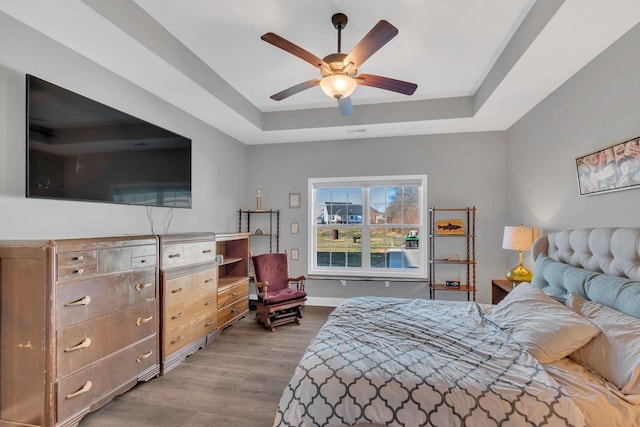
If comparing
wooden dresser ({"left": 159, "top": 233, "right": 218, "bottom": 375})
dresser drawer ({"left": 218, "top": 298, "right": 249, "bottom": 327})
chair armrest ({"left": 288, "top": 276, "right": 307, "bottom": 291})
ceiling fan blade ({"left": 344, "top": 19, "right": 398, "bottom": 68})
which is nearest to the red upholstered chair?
chair armrest ({"left": 288, "top": 276, "right": 307, "bottom": 291})

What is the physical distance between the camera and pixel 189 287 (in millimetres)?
3156

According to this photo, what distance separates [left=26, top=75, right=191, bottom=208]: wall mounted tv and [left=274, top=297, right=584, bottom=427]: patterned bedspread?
2112 mm

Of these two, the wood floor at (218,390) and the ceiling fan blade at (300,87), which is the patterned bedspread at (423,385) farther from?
the ceiling fan blade at (300,87)

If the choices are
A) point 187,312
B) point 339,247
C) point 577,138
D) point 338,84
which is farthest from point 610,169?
point 187,312

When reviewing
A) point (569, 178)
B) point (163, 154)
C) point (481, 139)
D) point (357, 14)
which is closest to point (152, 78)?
point (163, 154)

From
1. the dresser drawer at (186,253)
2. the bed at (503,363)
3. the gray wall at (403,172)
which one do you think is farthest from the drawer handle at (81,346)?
the gray wall at (403,172)

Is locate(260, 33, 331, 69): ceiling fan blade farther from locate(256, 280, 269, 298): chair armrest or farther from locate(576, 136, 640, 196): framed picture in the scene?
locate(256, 280, 269, 298): chair armrest

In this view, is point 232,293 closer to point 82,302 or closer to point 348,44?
point 82,302

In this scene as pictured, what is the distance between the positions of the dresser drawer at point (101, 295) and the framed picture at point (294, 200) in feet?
8.70

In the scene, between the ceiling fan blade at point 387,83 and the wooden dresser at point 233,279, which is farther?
the wooden dresser at point 233,279

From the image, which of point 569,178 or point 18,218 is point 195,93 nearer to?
point 18,218

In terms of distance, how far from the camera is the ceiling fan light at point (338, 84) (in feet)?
7.57

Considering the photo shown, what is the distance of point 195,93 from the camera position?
10.5 ft

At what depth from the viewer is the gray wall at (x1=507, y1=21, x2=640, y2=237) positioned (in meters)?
2.16
